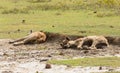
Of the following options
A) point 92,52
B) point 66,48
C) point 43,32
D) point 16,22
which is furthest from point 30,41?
point 16,22

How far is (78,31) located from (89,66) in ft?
19.4

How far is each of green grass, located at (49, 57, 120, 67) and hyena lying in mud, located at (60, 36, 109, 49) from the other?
2.26 metres

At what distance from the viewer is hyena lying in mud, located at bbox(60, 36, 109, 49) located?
58.5ft

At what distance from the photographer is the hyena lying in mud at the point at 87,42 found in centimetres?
1784

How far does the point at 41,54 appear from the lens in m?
17.1

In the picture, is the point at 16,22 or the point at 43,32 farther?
the point at 16,22

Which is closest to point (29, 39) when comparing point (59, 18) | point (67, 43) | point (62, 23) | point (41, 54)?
point (67, 43)

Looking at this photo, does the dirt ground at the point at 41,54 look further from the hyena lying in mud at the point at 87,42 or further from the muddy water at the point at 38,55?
the hyena lying in mud at the point at 87,42

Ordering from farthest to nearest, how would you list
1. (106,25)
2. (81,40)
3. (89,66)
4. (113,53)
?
(106,25) < (81,40) < (113,53) < (89,66)

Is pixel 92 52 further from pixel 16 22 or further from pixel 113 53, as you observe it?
pixel 16 22

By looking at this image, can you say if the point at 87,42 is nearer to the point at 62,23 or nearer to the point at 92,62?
the point at 92,62

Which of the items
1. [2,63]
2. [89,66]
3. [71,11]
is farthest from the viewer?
[71,11]

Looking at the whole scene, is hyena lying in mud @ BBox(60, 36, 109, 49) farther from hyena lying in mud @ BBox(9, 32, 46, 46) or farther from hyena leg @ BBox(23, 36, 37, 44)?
hyena leg @ BBox(23, 36, 37, 44)

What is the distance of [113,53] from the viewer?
16844 millimetres
